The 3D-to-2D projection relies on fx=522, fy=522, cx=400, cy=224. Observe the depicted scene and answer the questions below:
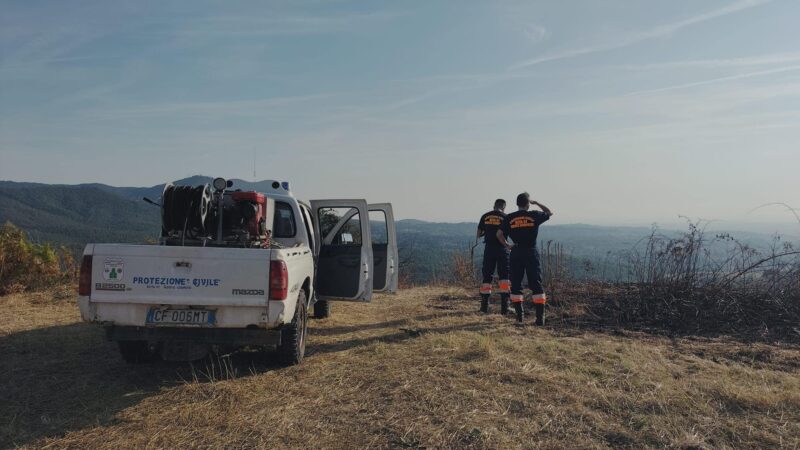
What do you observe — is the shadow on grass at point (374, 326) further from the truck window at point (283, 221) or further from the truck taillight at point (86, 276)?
the truck taillight at point (86, 276)

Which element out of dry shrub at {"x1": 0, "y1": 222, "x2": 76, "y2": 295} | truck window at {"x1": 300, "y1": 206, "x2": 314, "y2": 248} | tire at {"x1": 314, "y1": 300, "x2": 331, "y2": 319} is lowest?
tire at {"x1": 314, "y1": 300, "x2": 331, "y2": 319}

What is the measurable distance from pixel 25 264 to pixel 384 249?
308 inches

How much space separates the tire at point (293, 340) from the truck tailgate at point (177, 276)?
845 mm

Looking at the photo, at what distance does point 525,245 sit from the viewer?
25.9ft

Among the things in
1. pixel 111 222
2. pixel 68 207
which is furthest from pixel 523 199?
pixel 68 207

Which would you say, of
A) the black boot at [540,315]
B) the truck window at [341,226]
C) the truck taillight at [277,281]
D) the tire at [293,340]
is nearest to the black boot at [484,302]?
the black boot at [540,315]

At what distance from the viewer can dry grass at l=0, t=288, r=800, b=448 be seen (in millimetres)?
3762

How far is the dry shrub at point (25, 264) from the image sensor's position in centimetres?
1045

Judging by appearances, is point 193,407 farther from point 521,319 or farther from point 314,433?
point 521,319

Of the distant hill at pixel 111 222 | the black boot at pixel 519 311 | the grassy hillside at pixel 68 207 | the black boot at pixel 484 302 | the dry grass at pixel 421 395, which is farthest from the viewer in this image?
the grassy hillside at pixel 68 207

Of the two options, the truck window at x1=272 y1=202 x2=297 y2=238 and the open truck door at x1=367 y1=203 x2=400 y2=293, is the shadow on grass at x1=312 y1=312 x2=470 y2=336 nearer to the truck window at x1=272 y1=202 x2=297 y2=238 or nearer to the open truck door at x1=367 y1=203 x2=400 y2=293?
the open truck door at x1=367 y1=203 x2=400 y2=293

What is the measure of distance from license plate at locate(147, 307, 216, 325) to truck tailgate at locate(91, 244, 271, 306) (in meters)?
0.12

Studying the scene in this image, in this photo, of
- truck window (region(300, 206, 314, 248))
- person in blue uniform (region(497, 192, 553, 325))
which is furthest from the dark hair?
truck window (region(300, 206, 314, 248))

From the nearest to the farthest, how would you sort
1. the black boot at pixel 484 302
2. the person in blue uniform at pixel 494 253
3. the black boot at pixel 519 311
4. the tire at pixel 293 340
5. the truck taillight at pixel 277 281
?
1. the truck taillight at pixel 277 281
2. the tire at pixel 293 340
3. the black boot at pixel 519 311
4. the person in blue uniform at pixel 494 253
5. the black boot at pixel 484 302
